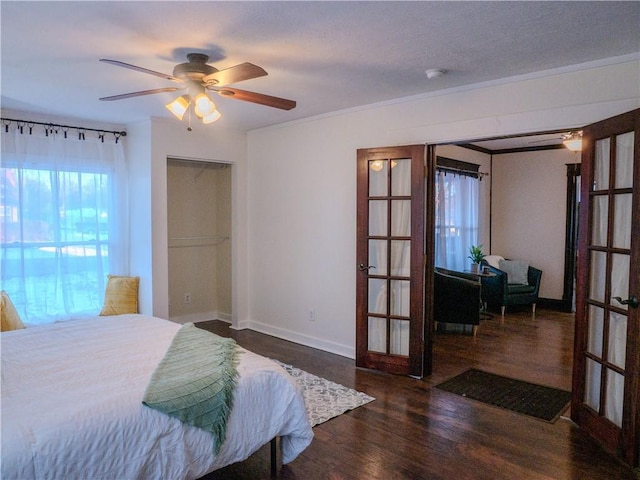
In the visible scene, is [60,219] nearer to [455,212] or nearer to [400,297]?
[400,297]

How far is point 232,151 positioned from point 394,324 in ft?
9.71

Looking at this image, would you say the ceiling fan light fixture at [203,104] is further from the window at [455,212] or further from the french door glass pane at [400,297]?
the window at [455,212]

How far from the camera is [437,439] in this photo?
284cm

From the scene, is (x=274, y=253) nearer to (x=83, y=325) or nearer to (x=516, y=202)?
(x=83, y=325)

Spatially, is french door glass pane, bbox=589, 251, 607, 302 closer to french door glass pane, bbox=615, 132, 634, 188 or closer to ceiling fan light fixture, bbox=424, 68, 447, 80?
french door glass pane, bbox=615, 132, 634, 188

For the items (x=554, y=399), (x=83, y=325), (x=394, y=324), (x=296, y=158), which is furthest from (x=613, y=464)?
(x=296, y=158)

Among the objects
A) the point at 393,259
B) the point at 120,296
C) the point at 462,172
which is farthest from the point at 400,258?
the point at 462,172

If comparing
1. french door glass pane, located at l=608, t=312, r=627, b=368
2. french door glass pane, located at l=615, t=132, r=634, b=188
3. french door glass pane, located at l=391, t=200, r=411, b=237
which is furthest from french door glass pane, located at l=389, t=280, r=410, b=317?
french door glass pane, located at l=615, t=132, r=634, b=188

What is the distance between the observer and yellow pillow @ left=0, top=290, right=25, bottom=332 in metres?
3.63

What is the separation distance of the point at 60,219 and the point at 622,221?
4954 mm

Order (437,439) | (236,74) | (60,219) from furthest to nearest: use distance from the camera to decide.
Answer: (60,219) → (437,439) → (236,74)

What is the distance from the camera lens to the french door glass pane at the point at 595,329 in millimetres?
2840

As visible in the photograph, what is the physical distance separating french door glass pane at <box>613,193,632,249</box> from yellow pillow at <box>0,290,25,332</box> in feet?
15.1

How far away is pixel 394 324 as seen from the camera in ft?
13.3
